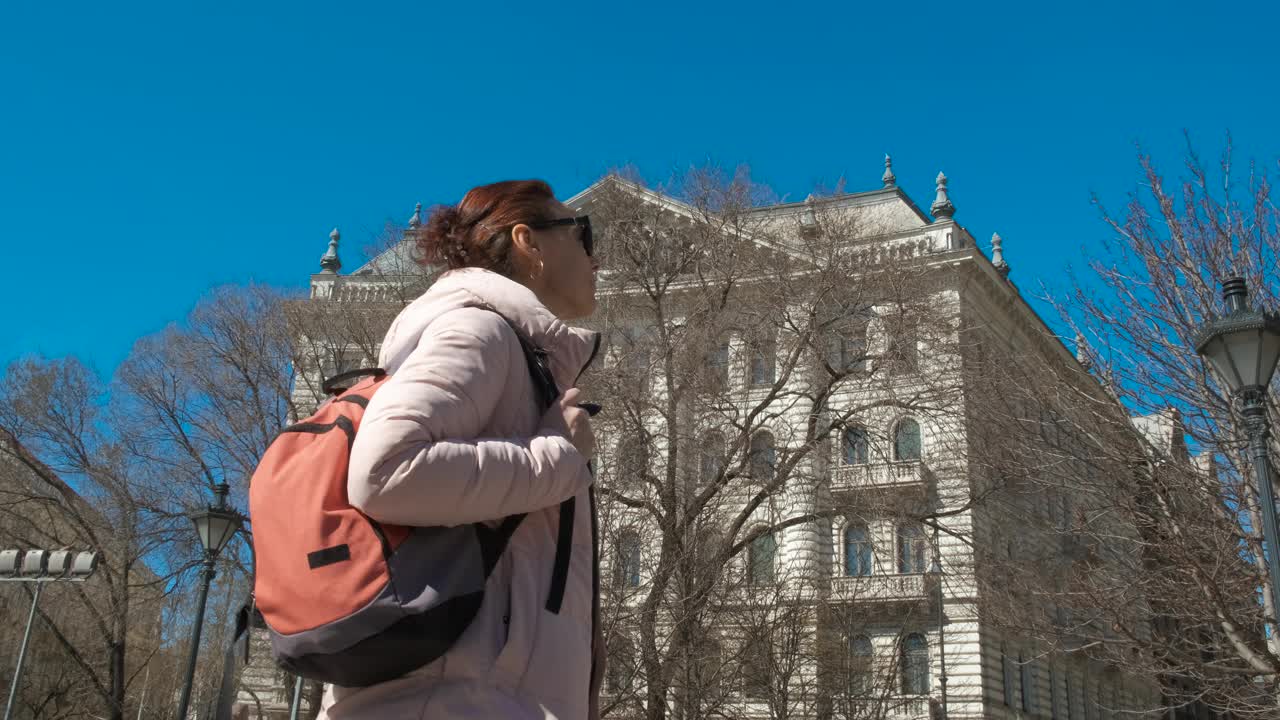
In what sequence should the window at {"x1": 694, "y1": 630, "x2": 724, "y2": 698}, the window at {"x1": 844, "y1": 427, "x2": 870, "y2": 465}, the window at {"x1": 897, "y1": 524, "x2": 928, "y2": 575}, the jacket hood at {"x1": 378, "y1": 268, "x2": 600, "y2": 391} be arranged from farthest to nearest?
the window at {"x1": 844, "y1": 427, "x2": 870, "y2": 465} < the window at {"x1": 897, "y1": 524, "x2": 928, "y2": 575} < the window at {"x1": 694, "y1": 630, "x2": 724, "y2": 698} < the jacket hood at {"x1": 378, "y1": 268, "x2": 600, "y2": 391}

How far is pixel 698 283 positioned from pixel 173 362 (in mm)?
11650

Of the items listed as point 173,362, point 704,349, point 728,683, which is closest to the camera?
point 728,683

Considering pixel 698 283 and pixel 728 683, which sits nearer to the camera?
pixel 728 683

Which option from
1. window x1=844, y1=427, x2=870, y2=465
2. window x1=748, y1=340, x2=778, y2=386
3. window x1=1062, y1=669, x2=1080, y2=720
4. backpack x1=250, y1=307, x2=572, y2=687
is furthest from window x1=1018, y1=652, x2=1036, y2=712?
backpack x1=250, y1=307, x2=572, y2=687

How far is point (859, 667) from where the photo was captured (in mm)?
17016

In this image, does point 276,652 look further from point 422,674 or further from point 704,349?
point 704,349

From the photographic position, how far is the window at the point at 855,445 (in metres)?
19.4

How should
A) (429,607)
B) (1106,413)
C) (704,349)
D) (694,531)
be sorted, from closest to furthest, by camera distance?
(429,607) → (1106,413) → (694,531) → (704,349)

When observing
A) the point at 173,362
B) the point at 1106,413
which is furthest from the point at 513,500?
the point at 173,362

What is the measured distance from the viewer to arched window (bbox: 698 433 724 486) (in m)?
18.3

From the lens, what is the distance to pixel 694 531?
17031 millimetres

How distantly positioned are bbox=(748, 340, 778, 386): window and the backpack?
1740cm

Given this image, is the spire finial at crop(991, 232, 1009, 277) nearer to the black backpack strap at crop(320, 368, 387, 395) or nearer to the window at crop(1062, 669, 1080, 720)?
the window at crop(1062, 669, 1080, 720)

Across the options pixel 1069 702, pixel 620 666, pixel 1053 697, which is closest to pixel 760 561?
pixel 620 666
